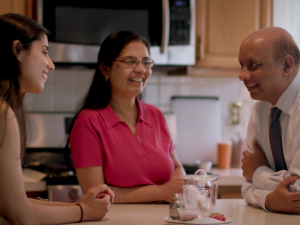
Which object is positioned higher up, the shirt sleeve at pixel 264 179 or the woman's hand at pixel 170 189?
the shirt sleeve at pixel 264 179

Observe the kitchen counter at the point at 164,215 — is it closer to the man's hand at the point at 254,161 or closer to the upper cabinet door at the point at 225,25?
the man's hand at the point at 254,161

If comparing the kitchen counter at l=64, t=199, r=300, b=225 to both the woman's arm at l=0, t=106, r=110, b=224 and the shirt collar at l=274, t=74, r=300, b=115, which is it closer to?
the woman's arm at l=0, t=106, r=110, b=224

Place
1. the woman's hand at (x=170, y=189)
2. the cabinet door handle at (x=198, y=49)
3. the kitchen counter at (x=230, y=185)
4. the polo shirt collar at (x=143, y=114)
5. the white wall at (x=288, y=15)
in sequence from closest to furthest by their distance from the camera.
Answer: the woman's hand at (x=170, y=189) < the polo shirt collar at (x=143, y=114) < the kitchen counter at (x=230, y=185) < the cabinet door handle at (x=198, y=49) < the white wall at (x=288, y=15)

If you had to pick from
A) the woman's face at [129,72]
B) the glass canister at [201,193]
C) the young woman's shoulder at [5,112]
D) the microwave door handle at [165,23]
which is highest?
Answer: the microwave door handle at [165,23]

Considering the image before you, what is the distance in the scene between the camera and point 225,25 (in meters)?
2.91

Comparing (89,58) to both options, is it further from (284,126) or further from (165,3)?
(284,126)

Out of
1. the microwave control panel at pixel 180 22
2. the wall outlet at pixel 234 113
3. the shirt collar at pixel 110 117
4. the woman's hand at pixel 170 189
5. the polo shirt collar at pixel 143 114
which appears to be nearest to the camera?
the woman's hand at pixel 170 189

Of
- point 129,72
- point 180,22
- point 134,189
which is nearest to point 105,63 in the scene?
point 129,72

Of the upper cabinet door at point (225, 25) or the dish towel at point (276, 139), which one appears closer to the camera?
the dish towel at point (276, 139)

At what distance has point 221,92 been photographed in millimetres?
3291

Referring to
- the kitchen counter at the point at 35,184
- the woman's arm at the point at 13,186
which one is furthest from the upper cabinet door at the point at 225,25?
the woman's arm at the point at 13,186

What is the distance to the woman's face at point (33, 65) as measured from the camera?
1187 mm

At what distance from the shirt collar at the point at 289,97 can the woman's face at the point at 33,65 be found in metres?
0.80

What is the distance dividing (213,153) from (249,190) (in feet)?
5.58
